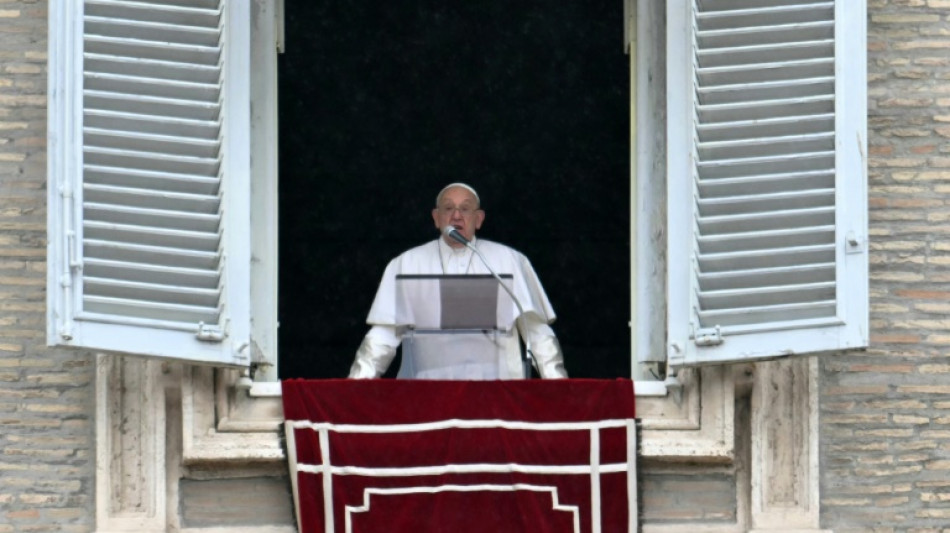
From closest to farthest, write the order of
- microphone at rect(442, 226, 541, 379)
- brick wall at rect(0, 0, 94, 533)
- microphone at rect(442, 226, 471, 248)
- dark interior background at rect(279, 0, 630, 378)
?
brick wall at rect(0, 0, 94, 533), microphone at rect(442, 226, 541, 379), microphone at rect(442, 226, 471, 248), dark interior background at rect(279, 0, 630, 378)

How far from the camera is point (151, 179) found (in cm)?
1135

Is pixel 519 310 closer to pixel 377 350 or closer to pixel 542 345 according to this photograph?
pixel 542 345

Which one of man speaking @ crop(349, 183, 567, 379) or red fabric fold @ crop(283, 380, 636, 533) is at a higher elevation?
man speaking @ crop(349, 183, 567, 379)

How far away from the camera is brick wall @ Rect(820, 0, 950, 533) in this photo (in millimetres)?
11625

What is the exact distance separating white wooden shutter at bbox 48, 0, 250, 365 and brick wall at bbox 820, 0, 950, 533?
224 cm

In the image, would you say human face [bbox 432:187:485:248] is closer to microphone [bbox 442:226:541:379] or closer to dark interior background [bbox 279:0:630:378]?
microphone [bbox 442:226:541:379]

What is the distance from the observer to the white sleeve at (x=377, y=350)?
12234 millimetres

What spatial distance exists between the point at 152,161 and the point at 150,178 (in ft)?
0.22

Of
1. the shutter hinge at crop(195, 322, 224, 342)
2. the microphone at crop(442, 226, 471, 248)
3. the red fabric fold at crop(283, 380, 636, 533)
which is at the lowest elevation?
the red fabric fold at crop(283, 380, 636, 533)

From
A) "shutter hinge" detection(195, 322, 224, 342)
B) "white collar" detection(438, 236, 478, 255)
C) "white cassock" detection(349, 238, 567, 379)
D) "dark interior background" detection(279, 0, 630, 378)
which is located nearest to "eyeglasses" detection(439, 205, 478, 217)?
"white collar" detection(438, 236, 478, 255)

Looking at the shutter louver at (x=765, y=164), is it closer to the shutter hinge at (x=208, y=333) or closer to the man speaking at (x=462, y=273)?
the man speaking at (x=462, y=273)

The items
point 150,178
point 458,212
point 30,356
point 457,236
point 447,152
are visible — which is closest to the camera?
point 150,178

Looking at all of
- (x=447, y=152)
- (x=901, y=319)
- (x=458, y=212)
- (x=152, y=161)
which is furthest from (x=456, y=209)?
(x=447, y=152)

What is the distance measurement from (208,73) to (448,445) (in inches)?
62.8
